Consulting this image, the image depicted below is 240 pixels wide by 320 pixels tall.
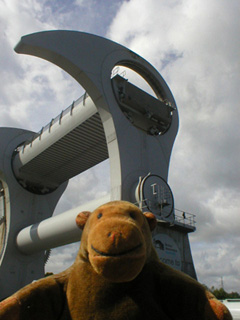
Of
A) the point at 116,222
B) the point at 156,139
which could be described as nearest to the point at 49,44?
the point at 156,139

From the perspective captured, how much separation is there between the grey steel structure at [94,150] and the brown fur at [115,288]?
846cm

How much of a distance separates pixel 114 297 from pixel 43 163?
19.9 m

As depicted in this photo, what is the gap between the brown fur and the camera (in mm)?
3242

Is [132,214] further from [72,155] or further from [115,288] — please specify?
[72,155]

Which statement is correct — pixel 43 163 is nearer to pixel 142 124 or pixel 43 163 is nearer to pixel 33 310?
pixel 142 124

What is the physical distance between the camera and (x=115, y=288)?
3.53 metres

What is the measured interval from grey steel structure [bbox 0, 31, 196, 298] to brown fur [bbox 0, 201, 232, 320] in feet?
A: 27.7

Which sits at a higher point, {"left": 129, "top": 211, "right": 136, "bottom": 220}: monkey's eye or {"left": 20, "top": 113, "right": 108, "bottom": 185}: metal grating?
{"left": 20, "top": 113, "right": 108, "bottom": 185}: metal grating

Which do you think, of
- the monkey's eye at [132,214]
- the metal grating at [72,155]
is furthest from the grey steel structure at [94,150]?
the monkey's eye at [132,214]

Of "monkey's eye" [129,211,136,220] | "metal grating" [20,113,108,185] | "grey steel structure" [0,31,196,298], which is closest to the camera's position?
"monkey's eye" [129,211,136,220]

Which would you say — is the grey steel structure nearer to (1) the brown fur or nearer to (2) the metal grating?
(2) the metal grating

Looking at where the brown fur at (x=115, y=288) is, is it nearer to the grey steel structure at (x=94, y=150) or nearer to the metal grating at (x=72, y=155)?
the grey steel structure at (x=94, y=150)

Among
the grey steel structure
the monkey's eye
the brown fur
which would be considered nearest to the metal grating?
the grey steel structure

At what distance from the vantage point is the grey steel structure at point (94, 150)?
13109 millimetres
